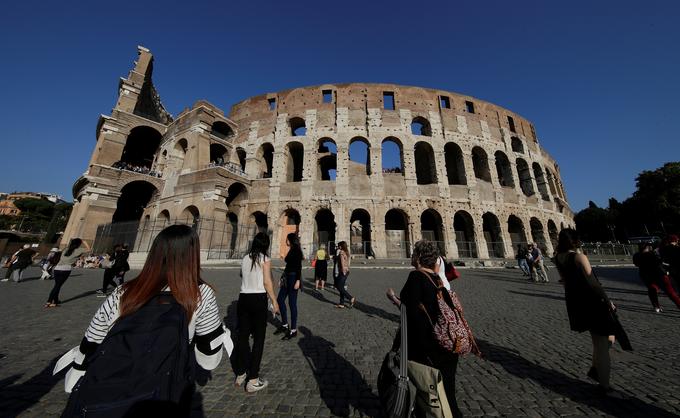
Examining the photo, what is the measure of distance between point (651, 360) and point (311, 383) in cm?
408

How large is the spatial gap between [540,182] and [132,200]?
37.7 metres

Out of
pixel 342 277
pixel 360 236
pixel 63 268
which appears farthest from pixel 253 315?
pixel 360 236

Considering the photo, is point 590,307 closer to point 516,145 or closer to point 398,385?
point 398,385

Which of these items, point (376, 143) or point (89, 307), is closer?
point (89, 307)

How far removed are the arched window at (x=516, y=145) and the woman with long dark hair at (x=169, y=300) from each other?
2692cm

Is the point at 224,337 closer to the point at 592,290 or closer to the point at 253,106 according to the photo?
the point at 592,290

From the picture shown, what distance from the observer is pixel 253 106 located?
71.8 feet

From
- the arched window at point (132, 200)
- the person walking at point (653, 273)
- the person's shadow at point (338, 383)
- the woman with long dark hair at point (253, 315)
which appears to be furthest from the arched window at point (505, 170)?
the arched window at point (132, 200)

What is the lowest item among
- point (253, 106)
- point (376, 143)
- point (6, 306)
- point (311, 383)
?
point (311, 383)

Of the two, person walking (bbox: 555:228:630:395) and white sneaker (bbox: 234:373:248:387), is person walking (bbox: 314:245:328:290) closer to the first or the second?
white sneaker (bbox: 234:373:248:387)

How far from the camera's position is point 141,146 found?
82.6 feet

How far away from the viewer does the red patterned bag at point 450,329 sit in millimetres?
1592

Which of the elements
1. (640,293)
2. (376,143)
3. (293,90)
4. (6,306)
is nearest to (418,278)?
(6,306)

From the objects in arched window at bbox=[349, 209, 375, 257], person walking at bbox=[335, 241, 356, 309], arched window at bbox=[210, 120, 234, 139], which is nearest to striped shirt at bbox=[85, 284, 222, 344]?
person walking at bbox=[335, 241, 356, 309]
